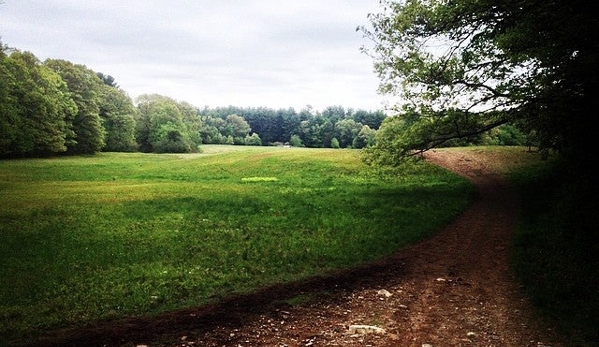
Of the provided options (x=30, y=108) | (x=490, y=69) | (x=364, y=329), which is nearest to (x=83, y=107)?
(x=30, y=108)

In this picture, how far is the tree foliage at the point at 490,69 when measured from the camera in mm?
14805

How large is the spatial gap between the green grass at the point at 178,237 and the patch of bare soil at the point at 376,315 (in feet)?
2.90

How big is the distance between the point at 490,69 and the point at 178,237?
19487 mm

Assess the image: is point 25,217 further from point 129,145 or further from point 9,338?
point 129,145

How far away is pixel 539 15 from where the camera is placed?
49.8 feet

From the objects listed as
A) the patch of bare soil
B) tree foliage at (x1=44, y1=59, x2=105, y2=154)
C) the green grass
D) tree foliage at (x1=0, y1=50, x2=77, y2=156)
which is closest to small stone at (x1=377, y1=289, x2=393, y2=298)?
the patch of bare soil

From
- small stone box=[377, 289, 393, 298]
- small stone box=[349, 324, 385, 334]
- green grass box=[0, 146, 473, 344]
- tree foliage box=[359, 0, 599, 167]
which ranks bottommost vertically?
small stone box=[377, 289, 393, 298]

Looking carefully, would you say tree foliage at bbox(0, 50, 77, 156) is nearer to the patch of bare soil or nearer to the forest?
the forest

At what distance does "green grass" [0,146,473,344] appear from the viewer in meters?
10.8

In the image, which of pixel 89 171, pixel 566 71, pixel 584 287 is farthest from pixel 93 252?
pixel 89 171

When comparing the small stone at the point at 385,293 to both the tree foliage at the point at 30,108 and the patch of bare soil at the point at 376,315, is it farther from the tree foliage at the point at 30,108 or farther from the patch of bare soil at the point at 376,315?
the tree foliage at the point at 30,108

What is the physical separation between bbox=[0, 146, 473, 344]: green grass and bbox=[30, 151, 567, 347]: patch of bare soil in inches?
34.8

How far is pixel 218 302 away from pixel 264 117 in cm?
18406

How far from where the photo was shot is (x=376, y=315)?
32.7 feet
